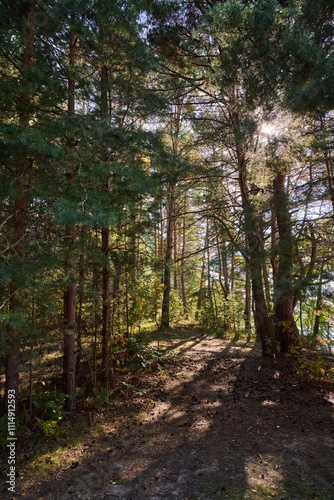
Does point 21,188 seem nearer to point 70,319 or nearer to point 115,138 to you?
point 115,138

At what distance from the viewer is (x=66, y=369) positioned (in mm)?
5262

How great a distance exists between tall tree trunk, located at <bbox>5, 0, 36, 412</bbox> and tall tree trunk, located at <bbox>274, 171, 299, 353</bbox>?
455 cm

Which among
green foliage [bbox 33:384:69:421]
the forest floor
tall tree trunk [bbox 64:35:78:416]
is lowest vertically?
the forest floor

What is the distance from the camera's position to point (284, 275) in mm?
5672

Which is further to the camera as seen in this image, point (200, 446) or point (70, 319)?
point (70, 319)

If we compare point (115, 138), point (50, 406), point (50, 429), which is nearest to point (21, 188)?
point (115, 138)

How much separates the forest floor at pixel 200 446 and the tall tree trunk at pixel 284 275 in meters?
1.02

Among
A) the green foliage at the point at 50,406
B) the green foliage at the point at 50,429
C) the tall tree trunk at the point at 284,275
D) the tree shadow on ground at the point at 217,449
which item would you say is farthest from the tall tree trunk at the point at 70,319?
the tall tree trunk at the point at 284,275

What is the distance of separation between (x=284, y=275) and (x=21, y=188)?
5.02m

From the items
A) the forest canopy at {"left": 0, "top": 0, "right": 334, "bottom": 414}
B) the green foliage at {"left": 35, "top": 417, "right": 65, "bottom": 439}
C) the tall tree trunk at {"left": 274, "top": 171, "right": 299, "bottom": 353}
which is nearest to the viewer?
the forest canopy at {"left": 0, "top": 0, "right": 334, "bottom": 414}

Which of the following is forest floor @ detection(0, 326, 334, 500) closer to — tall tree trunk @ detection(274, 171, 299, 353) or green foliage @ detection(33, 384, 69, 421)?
green foliage @ detection(33, 384, 69, 421)

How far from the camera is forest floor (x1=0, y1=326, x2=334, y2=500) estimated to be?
3.14 m

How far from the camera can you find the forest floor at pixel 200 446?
3145 mm

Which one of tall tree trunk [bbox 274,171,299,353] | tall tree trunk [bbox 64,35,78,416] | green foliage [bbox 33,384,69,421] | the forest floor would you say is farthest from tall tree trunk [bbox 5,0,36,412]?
tall tree trunk [bbox 274,171,299,353]
